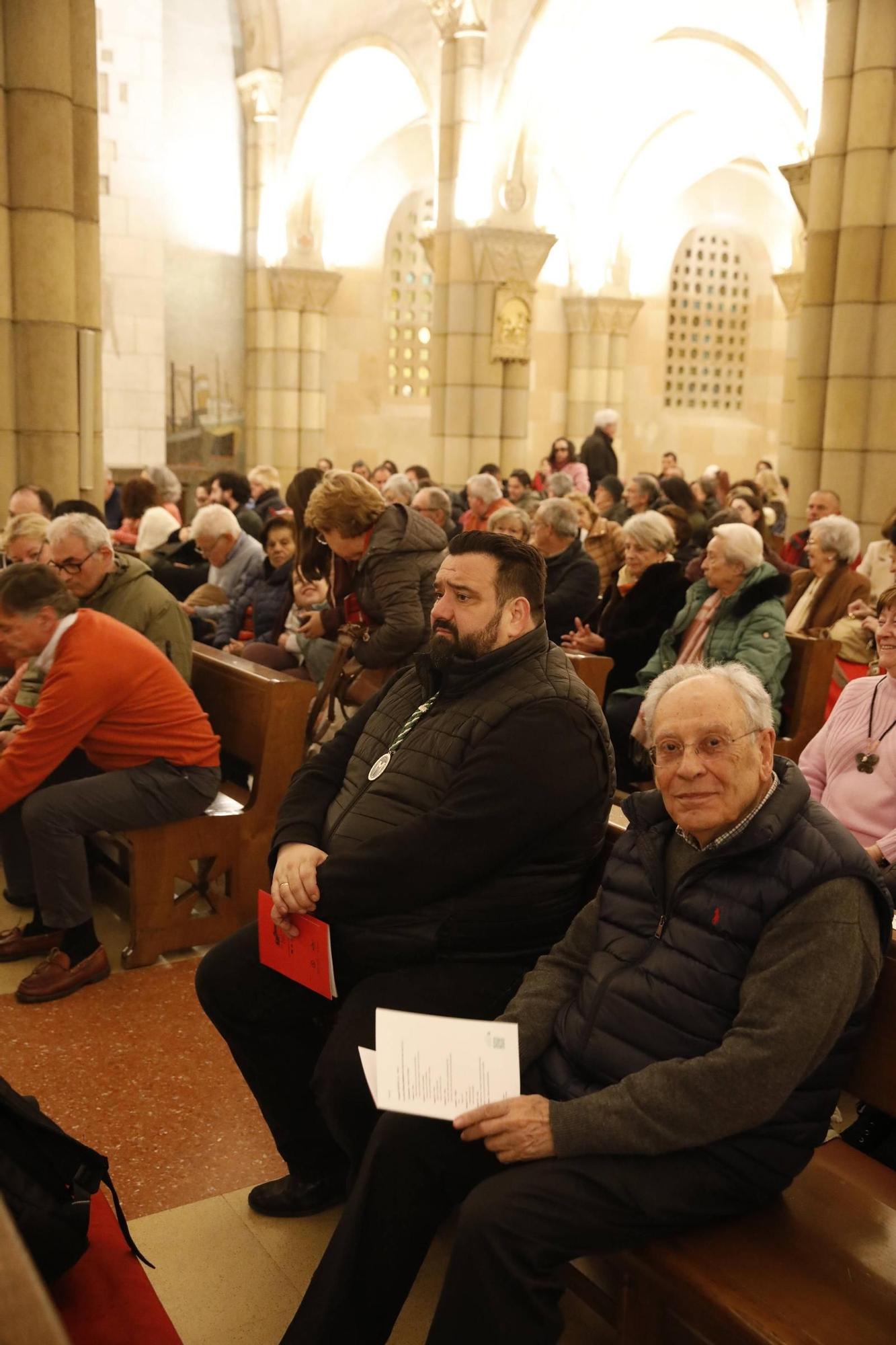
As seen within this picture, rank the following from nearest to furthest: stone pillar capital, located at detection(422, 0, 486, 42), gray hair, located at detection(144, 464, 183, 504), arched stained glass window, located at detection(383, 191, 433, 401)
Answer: gray hair, located at detection(144, 464, 183, 504) < stone pillar capital, located at detection(422, 0, 486, 42) < arched stained glass window, located at detection(383, 191, 433, 401)

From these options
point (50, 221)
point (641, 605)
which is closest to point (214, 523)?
point (50, 221)

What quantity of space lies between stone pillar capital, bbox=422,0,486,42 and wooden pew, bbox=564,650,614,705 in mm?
10163

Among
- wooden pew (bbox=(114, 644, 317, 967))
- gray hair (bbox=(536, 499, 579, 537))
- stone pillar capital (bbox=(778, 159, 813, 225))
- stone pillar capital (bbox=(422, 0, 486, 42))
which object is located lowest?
wooden pew (bbox=(114, 644, 317, 967))

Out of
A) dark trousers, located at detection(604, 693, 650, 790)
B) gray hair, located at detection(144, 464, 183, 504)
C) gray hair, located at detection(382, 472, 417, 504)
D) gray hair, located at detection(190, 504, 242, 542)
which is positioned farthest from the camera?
gray hair, located at detection(382, 472, 417, 504)

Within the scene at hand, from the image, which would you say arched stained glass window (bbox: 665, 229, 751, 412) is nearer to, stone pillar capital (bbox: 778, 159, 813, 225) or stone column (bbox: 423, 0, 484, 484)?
stone column (bbox: 423, 0, 484, 484)

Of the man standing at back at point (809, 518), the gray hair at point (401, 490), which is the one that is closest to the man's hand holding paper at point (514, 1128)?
the man standing at back at point (809, 518)

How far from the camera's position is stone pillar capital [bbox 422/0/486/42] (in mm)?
13227

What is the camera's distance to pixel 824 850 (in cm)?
210

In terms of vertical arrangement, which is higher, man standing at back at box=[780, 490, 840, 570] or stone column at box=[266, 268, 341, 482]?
stone column at box=[266, 268, 341, 482]

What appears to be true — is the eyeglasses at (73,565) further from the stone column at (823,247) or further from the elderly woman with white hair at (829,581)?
the stone column at (823,247)

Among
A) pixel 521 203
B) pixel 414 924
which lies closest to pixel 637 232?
pixel 521 203

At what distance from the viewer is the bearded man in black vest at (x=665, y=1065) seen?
2021mm

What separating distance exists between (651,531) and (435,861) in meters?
3.73

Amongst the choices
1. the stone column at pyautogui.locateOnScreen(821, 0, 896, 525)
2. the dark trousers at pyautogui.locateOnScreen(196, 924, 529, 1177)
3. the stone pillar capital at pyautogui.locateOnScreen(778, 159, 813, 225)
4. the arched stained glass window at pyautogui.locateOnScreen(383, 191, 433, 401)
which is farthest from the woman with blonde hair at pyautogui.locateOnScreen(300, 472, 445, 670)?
the arched stained glass window at pyautogui.locateOnScreen(383, 191, 433, 401)
